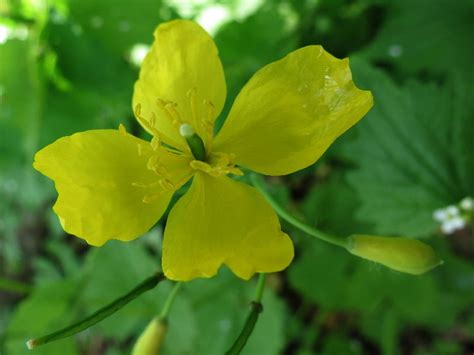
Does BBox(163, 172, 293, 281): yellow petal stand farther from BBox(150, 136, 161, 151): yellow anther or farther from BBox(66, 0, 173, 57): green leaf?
BBox(66, 0, 173, 57): green leaf

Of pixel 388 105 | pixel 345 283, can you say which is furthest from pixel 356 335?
pixel 388 105

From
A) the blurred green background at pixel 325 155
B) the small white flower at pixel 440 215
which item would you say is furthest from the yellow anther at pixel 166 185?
the small white flower at pixel 440 215

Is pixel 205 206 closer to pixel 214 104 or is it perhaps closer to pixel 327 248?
pixel 214 104

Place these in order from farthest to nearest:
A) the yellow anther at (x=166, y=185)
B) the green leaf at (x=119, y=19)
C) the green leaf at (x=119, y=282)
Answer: the green leaf at (x=119, y=19), the green leaf at (x=119, y=282), the yellow anther at (x=166, y=185)

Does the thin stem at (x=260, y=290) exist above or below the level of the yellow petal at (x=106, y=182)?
below

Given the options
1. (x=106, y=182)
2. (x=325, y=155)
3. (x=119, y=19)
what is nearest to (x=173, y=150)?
(x=106, y=182)

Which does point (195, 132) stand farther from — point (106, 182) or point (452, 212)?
point (452, 212)

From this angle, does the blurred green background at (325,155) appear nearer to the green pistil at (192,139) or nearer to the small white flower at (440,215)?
the small white flower at (440,215)
